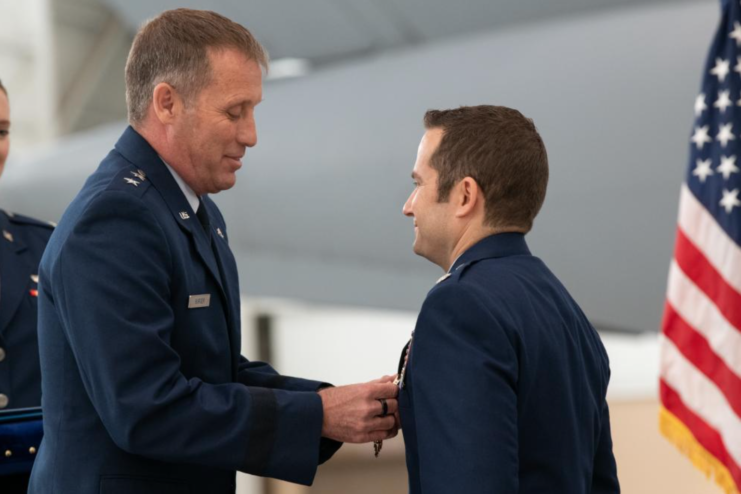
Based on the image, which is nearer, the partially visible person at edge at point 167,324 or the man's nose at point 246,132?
the partially visible person at edge at point 167,324

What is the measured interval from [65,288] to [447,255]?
0.58 metres

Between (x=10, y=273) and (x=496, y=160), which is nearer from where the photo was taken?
(x=496, y=160)

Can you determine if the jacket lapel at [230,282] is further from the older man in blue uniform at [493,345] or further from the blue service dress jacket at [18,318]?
the blue service dress jacket at [18,318]

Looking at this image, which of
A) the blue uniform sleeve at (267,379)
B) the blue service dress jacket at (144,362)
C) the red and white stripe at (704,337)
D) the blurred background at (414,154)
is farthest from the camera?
the blurred background at (414,154)

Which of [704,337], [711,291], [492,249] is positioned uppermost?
[492,249]

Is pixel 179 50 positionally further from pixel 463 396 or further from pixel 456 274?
pixel 463 396

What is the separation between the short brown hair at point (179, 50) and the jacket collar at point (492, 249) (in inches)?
19.0

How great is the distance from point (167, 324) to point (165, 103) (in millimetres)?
365

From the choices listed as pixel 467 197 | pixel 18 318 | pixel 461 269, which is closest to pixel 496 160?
pixel 467 197

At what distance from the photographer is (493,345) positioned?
136 centimetres

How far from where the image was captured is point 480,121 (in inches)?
59.4

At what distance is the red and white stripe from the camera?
3098 millimetres

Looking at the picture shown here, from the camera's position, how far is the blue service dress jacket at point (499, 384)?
1.34 meters

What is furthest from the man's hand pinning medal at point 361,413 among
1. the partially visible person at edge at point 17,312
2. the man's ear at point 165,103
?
the partially visible person at edge at point 17,312
